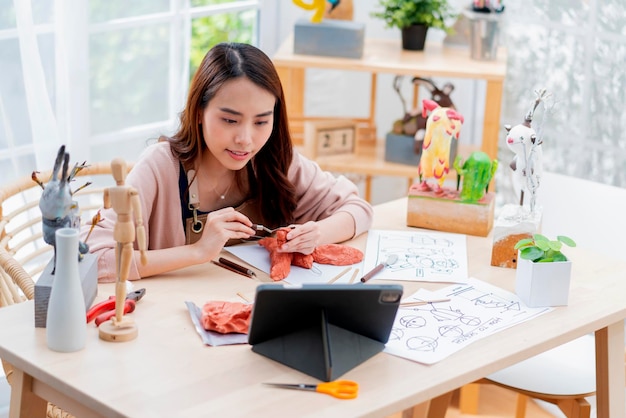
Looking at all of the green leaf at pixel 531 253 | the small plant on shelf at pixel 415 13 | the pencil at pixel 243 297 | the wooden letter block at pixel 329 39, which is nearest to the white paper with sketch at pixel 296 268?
the pencil at pixel 243 297

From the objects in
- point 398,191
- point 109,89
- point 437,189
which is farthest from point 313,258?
point 398,191

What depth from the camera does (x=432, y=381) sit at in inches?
56.7

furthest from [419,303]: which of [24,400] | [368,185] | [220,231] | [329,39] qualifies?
[368,185]

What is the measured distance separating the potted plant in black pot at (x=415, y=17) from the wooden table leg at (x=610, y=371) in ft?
4.73

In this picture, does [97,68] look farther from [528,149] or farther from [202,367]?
[202,367]

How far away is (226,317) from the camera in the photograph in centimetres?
157

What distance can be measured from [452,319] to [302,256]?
0.37 meters

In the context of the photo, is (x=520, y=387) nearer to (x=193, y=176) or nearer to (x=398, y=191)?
(x=193, y=176)

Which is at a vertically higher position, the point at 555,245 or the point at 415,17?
the point at 415,17

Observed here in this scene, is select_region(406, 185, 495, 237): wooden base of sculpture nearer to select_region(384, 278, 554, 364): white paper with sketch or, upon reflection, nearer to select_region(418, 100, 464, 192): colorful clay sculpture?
select_region(418, 100, 464, 192): colorful clay sculpture

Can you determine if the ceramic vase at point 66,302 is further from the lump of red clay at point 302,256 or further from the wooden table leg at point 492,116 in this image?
the wooden table leg at point 492,116

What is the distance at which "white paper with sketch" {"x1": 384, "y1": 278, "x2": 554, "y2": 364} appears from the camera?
1.54 meters

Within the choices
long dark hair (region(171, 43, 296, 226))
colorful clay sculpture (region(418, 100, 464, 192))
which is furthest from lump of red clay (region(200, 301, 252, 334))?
colorful clay sculpture (region(418, 100, 464, 192))

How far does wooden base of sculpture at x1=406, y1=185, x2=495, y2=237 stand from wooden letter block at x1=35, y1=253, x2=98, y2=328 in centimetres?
79
